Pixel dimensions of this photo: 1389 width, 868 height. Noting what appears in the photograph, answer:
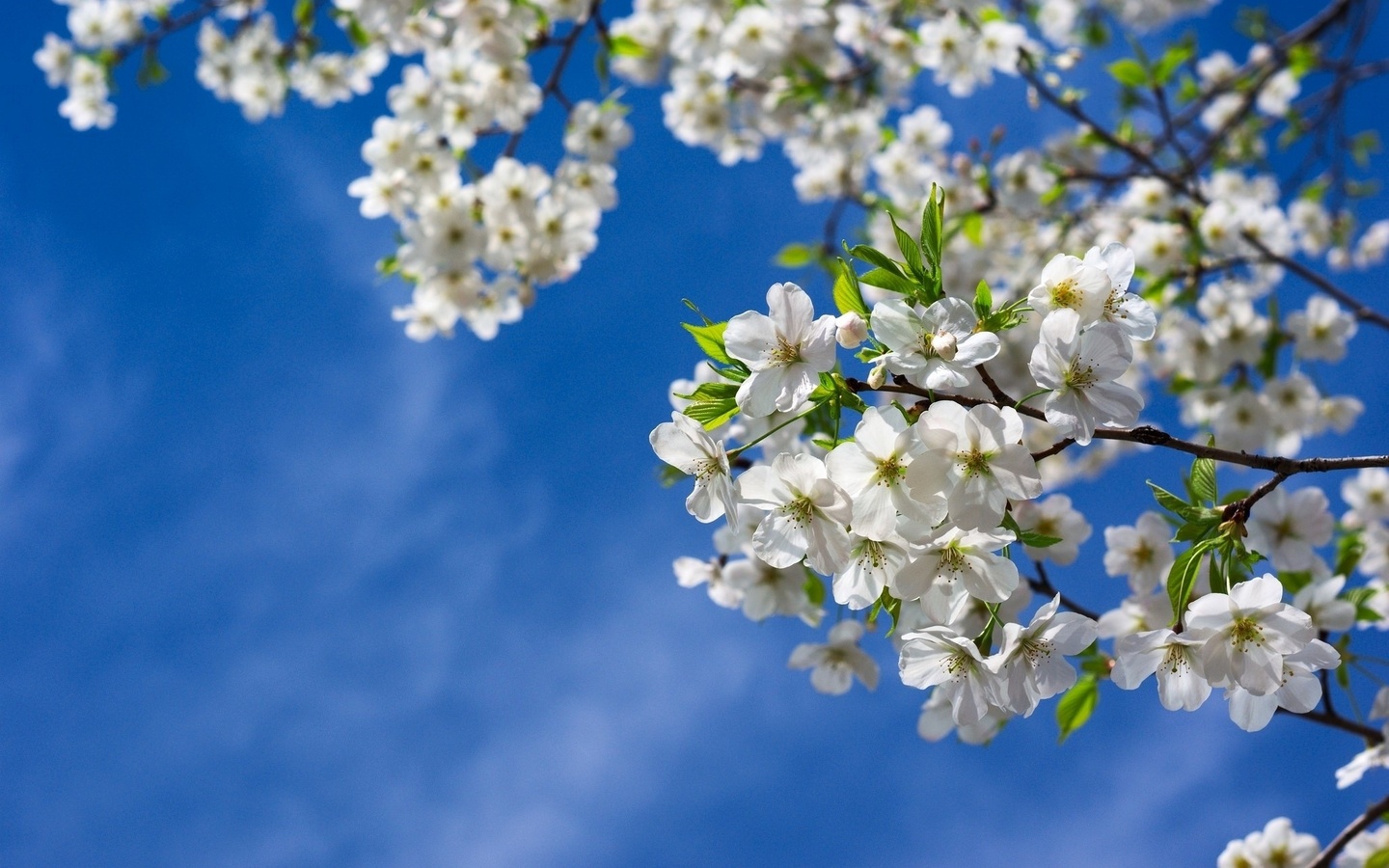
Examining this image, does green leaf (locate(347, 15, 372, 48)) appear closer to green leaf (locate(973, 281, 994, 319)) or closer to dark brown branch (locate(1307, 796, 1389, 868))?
green leaf (locate(973, 281, 994, 319))

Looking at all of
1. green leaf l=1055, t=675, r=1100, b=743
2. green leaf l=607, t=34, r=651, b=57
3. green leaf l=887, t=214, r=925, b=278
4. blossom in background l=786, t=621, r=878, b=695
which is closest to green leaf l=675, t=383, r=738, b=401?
green leaf l=887, t=214, r=925, b=278

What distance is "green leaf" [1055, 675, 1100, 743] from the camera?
2.42 m

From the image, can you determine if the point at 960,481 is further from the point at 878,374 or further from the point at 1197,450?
the point at 1197,450

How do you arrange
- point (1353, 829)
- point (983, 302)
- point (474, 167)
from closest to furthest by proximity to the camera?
point (983, 302) → point (1353, 829) → point (474, 167)

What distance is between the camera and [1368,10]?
4867 mm

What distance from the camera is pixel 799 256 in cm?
521

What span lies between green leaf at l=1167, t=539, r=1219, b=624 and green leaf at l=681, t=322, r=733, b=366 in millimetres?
854

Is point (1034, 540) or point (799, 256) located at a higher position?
point (799, 256)

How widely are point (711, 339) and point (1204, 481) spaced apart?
2.95ft

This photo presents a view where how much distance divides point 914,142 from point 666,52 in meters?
1.73

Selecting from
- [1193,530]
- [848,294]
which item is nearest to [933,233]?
[848,294]

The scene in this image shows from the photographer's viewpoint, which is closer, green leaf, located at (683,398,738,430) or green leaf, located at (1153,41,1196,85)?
green leaf, located at (683,398,738,430)

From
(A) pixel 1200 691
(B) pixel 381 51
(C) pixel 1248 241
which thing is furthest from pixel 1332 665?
(B) pixel 381 51

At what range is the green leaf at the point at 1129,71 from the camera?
14.0ft
